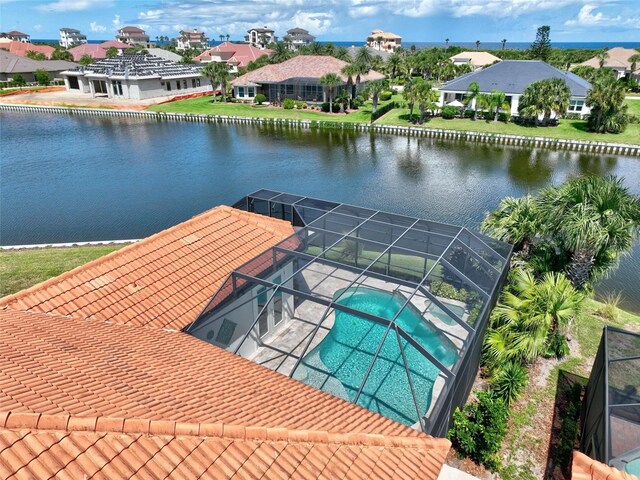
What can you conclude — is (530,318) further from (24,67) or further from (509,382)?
(24,67)

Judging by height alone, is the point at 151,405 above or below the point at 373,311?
above

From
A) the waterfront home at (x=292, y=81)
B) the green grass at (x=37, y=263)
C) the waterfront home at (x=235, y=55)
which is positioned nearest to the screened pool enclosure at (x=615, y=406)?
the green grass at (x=37, y=263)

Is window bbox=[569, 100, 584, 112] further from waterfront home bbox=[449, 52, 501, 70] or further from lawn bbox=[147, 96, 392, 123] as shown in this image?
waterfront home bbox=[449, 52, 501, 70]

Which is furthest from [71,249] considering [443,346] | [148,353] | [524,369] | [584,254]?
[584,254]

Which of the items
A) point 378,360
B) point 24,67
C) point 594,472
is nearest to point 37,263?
point 378,360

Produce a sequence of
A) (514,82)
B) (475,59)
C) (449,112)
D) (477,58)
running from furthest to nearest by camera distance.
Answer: (477,58) → (475,59) → (449,112) → (514,82)

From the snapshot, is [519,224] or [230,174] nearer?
[519,224]

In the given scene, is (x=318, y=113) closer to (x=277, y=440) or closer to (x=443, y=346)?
(x=443, y=346)
